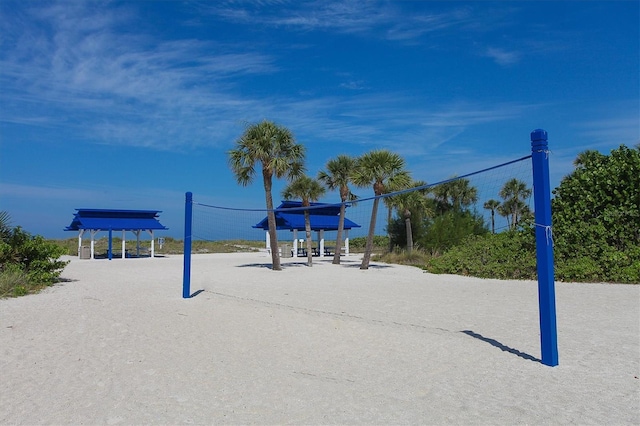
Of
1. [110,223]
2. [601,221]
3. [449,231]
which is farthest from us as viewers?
[110,223]

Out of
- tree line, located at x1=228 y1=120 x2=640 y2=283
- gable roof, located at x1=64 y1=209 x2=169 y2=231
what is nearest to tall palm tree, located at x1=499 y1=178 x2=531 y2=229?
tree line, located at x1=228 y1=120 x2=640 y2=283

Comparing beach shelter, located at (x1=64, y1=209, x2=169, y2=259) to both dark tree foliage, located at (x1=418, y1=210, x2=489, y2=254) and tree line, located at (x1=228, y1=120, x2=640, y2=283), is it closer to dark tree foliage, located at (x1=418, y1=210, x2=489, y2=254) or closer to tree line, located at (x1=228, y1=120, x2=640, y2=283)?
tree line, located at (x1=228, y1=120, x2=640, y2=283)

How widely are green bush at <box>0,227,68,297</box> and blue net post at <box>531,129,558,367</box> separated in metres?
10.6

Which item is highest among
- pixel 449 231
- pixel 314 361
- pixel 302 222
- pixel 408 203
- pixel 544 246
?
pixel 408 203

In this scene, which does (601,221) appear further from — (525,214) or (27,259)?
(27,259)

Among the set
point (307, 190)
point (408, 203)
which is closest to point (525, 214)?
point (408, 203)

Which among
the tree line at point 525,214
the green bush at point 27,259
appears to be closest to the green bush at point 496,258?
the tree line at point 525,214

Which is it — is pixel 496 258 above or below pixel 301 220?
below

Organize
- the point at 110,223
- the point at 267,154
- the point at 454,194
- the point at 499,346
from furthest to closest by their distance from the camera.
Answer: the point at 454,194
the point at 110,223
the point at 267,154
the point at 499,346

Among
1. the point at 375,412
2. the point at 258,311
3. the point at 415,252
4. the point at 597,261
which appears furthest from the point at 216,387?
the point at 415,252

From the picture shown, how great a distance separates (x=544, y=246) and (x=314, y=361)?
2.68m

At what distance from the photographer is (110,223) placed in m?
28.6

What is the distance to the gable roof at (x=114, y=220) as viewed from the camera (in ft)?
92.6

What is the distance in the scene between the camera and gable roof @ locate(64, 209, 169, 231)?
1112 inches
